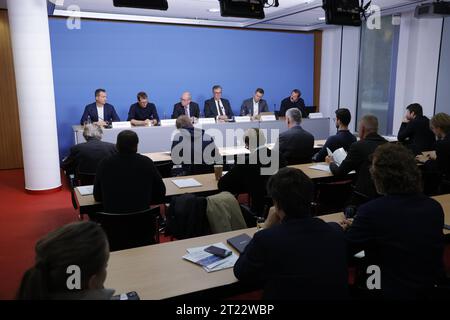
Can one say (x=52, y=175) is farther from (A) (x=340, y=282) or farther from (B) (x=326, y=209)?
(A) (x=340, y=282)

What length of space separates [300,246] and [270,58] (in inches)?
336

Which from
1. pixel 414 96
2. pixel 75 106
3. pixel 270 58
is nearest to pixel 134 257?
pixel 75 106

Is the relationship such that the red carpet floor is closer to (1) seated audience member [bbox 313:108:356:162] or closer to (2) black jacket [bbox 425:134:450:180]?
(2) black jacket [bbox 425:134:450:180]

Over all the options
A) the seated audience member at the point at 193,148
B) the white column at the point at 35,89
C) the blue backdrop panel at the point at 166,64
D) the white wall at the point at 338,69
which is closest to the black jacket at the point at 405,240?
the seated audience member at the point at 193,148

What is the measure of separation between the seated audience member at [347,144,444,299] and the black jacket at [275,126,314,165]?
9.72ft

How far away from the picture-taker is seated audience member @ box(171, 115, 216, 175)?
15.0ft

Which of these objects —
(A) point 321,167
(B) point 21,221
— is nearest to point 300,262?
(A) point 321,167

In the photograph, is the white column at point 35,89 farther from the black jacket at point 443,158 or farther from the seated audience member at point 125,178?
the black jacket at point 443,158

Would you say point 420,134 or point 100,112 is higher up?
point 100,112

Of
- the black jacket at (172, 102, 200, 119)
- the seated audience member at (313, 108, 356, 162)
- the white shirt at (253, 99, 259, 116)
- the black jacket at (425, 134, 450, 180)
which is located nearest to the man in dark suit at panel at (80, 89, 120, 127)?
the black jacket at (172, 102, 200, 119)

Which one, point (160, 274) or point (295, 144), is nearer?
point (160, 274)

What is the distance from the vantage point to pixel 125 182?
3045mm

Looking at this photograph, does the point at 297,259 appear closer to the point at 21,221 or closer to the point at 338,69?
the point at 21,221

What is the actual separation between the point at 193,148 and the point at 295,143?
130cm
